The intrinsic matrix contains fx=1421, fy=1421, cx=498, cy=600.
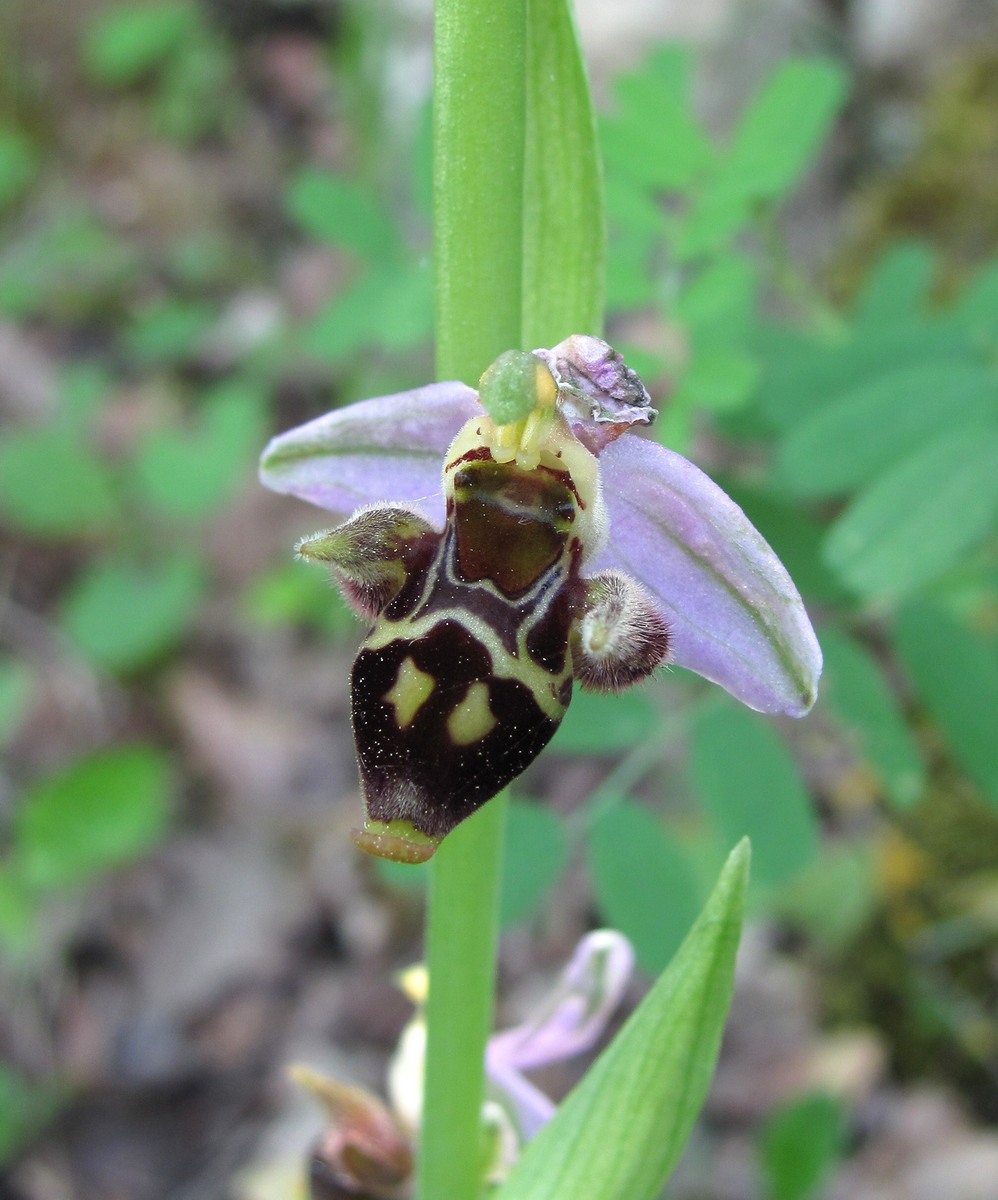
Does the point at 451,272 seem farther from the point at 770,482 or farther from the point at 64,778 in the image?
the point at 64,778

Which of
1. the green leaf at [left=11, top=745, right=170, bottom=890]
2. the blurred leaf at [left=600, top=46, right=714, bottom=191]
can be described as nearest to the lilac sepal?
the blurred leaf at [left=600, top=46, right=714, bottom=191]

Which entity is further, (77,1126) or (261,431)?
(261,431)

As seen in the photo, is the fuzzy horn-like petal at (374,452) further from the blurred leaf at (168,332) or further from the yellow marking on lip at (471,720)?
the blurred leaf at (168,332)

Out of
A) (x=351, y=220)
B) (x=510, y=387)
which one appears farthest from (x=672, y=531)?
(x=351, y=220)

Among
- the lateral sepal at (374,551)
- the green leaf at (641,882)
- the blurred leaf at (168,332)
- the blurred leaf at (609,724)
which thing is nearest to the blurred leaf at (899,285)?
the blurred leaf at (609,724)

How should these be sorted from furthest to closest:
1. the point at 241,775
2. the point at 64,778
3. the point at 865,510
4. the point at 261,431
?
1. the point at 261,431
2. the point at 241,775
3. the point at 64,778
4. the point at 865,510

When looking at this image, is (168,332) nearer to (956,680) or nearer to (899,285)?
(899,285)

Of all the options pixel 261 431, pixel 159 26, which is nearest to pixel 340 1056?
pixel 261 431

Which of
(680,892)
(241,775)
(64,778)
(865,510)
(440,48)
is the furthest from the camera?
(241,775)
